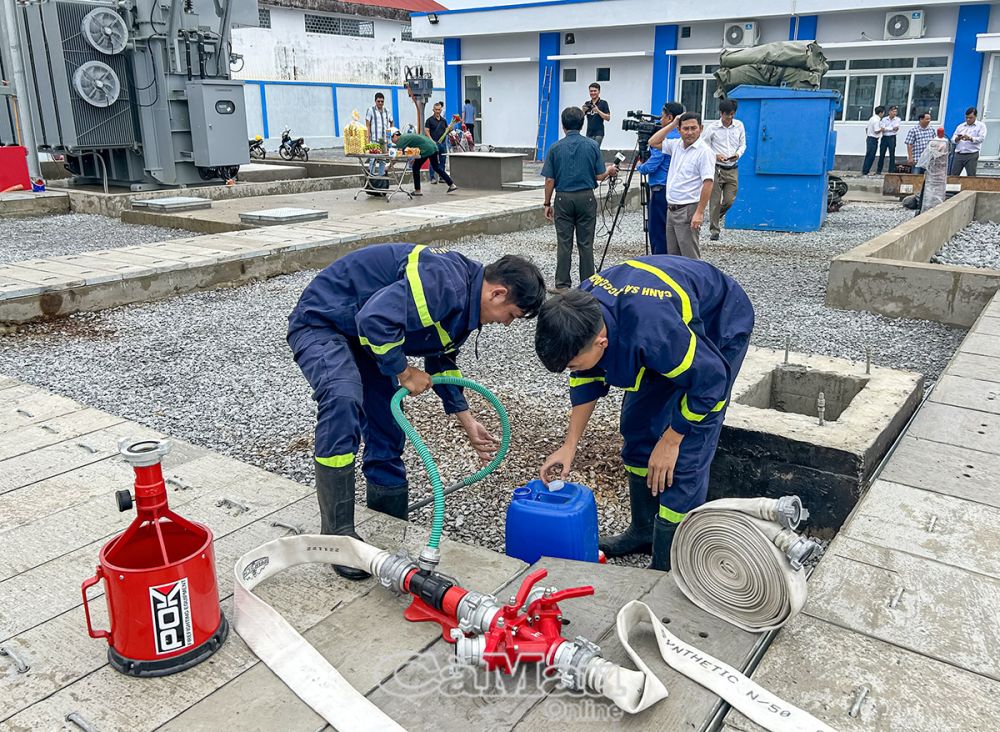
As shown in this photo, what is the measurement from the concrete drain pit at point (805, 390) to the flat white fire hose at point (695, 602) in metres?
1.81

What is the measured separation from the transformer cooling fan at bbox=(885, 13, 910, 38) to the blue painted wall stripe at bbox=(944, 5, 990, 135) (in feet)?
3.66

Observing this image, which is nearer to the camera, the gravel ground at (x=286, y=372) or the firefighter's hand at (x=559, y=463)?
the firefighter's hand at (x=559, y=463)

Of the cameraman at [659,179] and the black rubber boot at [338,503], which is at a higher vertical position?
the cameraman at [659,179]

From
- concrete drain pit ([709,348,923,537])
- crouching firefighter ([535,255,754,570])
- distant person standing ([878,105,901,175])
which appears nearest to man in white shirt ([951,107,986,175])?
distant person standing ([878,105,901,175])

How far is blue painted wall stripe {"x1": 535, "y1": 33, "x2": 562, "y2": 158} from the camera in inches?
978

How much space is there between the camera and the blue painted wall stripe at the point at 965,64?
61.8ft

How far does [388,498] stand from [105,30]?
13.0 meters

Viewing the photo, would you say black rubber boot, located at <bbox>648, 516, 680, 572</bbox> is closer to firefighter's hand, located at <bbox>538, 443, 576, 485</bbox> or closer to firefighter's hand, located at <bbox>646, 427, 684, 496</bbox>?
firefighter's hand, located at <bbox>646, 427, 684, 496</bbox>

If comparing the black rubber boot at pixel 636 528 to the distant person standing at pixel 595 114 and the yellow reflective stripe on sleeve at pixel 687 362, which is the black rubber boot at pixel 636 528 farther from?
the distant person standing at pixel 595 114

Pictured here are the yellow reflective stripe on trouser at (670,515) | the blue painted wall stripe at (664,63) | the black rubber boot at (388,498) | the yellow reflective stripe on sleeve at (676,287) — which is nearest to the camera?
the yellow reflective stripe on sleeve at (676,287)

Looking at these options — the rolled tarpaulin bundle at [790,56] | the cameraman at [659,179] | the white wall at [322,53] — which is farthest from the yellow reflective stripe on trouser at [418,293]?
the white wall at [322,53]

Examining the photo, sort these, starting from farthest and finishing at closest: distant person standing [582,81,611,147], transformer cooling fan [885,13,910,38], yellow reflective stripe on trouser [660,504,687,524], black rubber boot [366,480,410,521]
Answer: transformer cooling fan [885,13,910,38]
distant person standing [582,81,611,147]
black rubber boot [366,480,410,521]
yellow reflective stripe on trouser [660,504,687,524]

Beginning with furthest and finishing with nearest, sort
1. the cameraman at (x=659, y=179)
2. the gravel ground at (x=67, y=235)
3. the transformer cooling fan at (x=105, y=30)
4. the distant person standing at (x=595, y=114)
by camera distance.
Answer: the transformer cooling fan at (x=105, y=30) → the distant person standing at (x=595, y=114) → the gravel ground at (x=67, y=235) → the cameraman at (x=659, y=179)

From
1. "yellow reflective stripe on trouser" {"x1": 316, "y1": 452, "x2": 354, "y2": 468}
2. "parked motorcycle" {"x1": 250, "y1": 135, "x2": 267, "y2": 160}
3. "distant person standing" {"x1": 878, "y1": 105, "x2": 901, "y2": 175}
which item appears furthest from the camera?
"parked motorcycle" {"x1": 250, "y1": 135, "x2": 267, "y2": 160}
